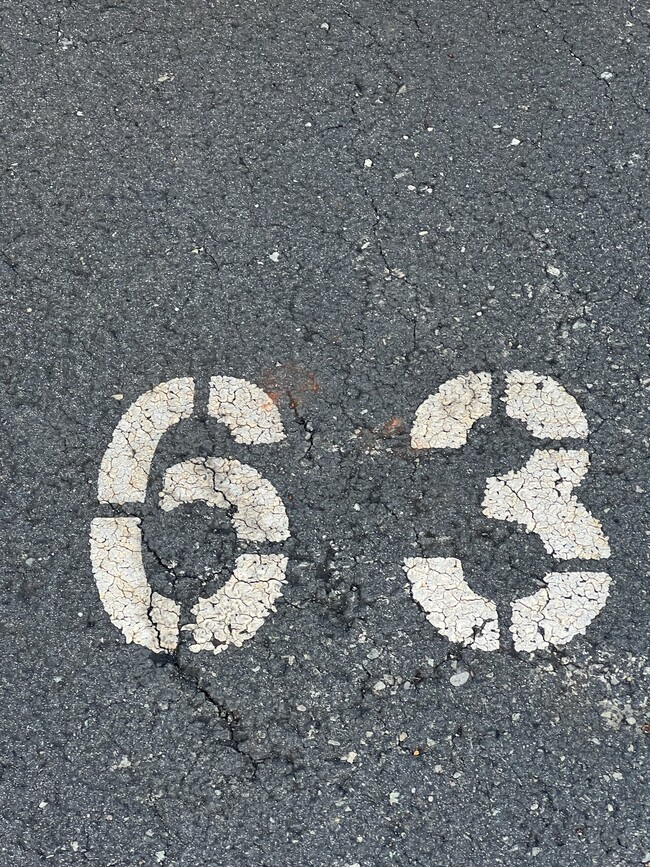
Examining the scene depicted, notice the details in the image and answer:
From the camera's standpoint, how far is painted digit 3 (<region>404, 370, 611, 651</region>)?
2.41m

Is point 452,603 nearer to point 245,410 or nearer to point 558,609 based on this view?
point 558,609

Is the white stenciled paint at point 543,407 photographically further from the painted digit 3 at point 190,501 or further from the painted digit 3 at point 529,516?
the painted digit 3 at point 190,501

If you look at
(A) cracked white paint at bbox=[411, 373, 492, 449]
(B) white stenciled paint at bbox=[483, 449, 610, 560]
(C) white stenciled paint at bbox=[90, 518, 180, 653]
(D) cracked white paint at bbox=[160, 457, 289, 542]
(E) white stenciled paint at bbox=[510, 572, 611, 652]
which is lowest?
(C) white stenciled paint at bbox=[90, 518, 180, 653]

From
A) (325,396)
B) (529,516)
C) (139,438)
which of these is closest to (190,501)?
(139,438)

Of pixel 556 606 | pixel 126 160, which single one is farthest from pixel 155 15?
pixel 556 606

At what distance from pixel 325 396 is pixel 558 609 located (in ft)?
3.15

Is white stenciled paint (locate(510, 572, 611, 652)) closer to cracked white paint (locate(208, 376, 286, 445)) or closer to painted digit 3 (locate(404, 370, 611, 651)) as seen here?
painted digit 3 (locate(404, 370, 611, 651))

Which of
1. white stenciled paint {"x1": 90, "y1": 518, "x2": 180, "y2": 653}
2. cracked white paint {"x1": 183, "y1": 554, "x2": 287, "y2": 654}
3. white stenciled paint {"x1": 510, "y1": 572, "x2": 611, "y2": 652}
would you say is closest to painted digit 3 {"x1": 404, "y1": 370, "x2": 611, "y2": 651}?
white stenciled paint {"x1": 510, "y1": 572, "x2": 611, "y2": 652}

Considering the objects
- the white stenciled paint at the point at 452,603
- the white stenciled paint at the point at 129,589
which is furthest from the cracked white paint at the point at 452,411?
the white stenciled paint at the point at 129,589

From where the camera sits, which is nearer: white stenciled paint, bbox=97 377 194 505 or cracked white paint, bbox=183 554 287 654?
cracked white paint, bbox=183 554 287 654

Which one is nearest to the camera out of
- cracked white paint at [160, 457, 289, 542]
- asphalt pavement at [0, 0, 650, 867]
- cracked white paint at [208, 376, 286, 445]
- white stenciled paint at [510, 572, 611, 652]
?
asphalt pavement at [0, 0, 650, 867]

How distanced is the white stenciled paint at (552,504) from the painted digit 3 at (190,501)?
0.68 m

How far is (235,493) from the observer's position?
8.42ft

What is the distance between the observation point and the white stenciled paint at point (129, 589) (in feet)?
7.95
